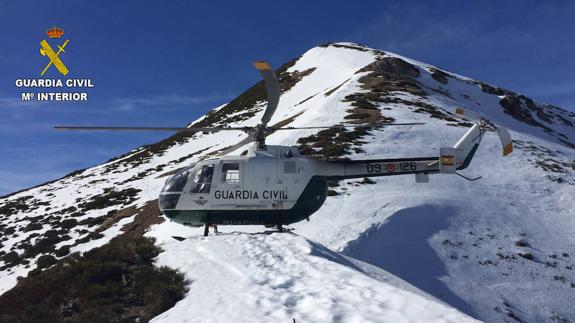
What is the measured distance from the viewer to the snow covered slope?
339 inches

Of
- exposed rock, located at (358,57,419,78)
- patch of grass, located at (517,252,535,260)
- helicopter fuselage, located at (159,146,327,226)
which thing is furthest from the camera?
exposed rock, located at (358,57,419,78)

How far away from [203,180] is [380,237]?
653 centimetres

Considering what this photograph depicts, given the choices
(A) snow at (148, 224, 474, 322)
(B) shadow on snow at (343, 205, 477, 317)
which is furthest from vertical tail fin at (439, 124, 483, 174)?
(A) snow at (148, 224, 474, 322)

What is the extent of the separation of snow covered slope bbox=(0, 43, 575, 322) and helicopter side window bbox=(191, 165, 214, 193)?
5.59ft

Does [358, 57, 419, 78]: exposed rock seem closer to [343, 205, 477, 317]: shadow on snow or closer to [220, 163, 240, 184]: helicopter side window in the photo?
[343, 205, 477, 317]: shadow on snow

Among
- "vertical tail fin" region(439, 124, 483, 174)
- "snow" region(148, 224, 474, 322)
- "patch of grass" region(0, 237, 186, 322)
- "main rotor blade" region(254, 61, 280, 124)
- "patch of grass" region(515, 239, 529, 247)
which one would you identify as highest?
"main rotor blade" region(254, 61, 280, 124)

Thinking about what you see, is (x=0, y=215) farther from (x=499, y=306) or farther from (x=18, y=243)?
(x=499, y=306)

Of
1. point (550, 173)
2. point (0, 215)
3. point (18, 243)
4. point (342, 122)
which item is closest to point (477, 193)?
point (550, 173)

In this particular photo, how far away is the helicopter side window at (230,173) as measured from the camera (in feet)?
47.3

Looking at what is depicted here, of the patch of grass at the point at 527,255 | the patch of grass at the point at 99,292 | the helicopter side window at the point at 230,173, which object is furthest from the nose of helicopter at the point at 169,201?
the patch of grass at the point at 527,255

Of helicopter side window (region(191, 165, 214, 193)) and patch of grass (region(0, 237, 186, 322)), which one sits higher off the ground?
helicopter side window (region(191, 165, 214, 193))

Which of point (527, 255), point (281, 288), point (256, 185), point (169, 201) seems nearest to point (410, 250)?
point (527, 255)

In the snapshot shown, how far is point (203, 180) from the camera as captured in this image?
47.8ft

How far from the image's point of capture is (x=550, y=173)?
85.1ft
